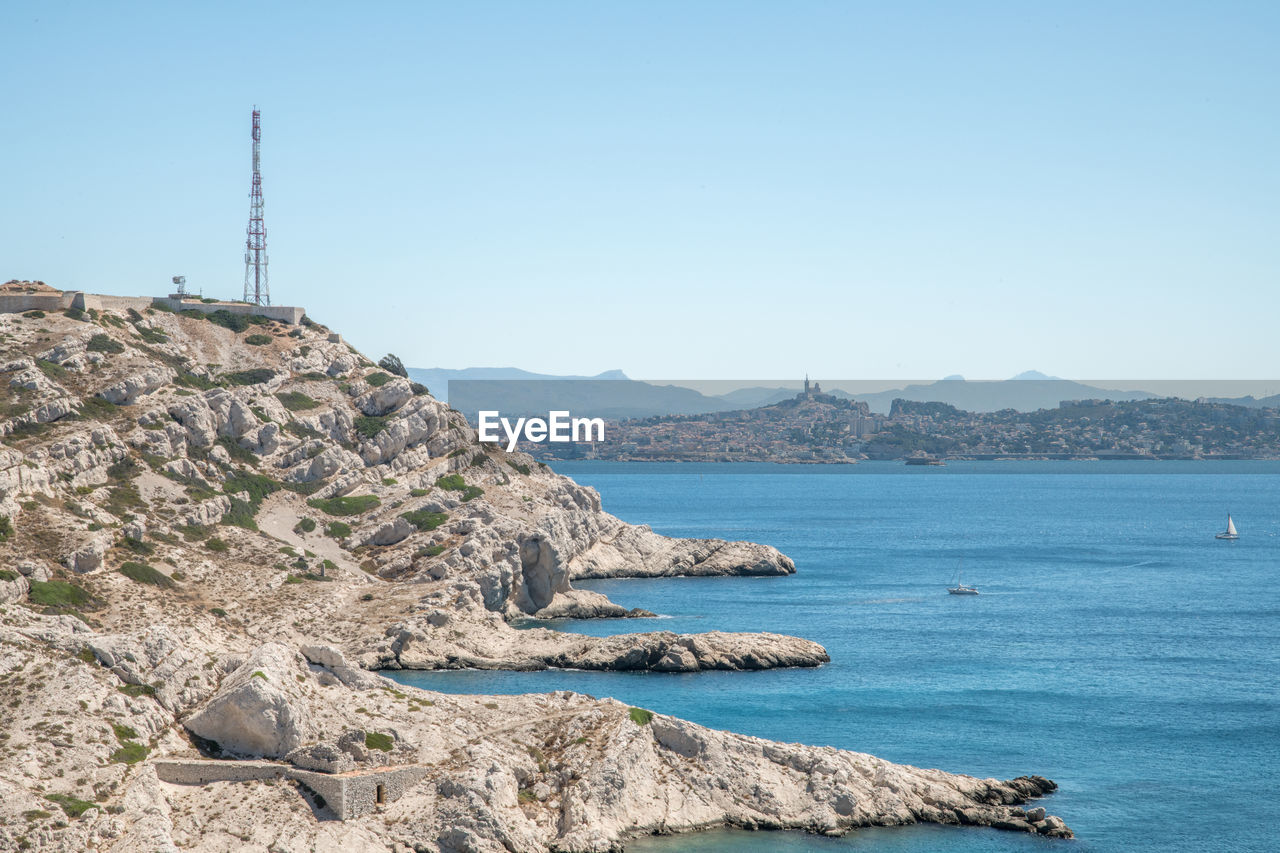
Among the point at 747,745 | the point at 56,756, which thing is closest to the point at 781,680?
the point at 747,745

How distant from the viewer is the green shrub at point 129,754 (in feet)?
134

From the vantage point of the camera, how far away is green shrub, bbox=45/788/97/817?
37656mm

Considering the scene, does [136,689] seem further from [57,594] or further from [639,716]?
[57,594]

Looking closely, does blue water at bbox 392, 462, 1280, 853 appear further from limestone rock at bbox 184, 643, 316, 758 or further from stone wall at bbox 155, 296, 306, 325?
stone wall at bbox 155, 296, 306, 325

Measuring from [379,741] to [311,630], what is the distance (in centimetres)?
3312

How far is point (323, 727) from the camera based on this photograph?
147 feet

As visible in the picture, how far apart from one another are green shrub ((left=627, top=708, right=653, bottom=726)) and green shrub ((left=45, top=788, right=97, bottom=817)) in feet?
64.2

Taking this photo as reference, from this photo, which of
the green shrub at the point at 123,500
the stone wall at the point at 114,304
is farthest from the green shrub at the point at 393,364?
the green shrub at the point at 123,500

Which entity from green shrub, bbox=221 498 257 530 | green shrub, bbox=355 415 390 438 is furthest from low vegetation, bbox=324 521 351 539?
green shrub, bbox=355 415 390 438

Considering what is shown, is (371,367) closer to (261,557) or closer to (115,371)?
(115,371)

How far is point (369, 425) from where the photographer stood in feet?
359

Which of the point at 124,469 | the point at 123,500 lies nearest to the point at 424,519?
the point at 124,469

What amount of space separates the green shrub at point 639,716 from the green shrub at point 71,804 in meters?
19.6

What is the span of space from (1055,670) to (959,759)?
77.1 feet
